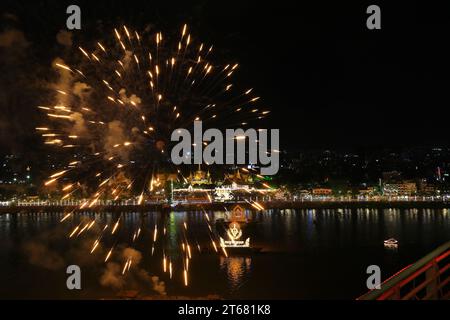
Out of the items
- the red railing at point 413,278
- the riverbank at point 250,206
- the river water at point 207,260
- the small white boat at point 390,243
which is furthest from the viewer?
the riverbank at point 250,206

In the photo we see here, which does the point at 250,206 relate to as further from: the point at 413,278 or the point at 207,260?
the point at 413,278

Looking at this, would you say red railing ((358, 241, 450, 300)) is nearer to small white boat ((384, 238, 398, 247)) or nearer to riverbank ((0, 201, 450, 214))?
small white boat ((384, 238, 398, 247))

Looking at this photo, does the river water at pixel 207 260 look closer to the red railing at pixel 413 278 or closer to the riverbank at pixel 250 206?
the red railing at pixel 413 278

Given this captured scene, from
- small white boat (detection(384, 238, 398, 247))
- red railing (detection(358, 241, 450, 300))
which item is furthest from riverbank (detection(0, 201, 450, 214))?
red railing (detection(358, 241, 450, 300))

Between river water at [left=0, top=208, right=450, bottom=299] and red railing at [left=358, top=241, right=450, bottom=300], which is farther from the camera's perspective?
river water at [left=0, top=208, right=450, bottom=299]

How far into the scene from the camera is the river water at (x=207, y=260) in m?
8.20

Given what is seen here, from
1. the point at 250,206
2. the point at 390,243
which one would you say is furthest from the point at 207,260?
the point at 250,206

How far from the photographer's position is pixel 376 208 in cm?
2828

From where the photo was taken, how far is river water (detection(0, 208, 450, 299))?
8203 millimetres

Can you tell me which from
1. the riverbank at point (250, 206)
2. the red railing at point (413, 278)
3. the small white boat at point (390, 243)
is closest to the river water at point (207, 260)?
the small white boat at point (390, 243)

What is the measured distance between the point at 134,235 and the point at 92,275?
20.3 feet

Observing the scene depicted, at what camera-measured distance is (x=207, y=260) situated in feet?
34.8
